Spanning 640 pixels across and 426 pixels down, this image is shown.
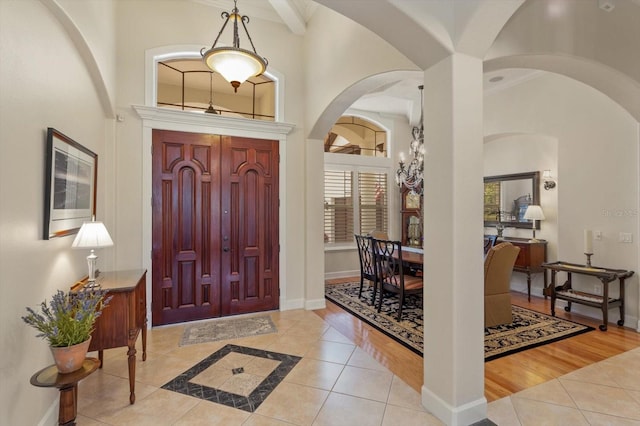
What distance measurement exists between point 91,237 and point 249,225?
2168mm

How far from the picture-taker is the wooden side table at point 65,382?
1671 millimetres

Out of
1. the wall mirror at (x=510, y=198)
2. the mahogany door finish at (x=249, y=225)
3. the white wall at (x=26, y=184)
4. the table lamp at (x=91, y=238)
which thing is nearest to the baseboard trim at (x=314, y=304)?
the mahogany door finish at (x=249, y=225)

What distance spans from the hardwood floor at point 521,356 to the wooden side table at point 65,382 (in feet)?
7.67

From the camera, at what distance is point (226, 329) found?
385 cm

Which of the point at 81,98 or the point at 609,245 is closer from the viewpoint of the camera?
the point at 81,98

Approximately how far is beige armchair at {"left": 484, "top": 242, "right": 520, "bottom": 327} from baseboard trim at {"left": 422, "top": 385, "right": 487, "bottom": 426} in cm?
186

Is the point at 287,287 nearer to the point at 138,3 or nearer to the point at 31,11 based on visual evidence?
the point at 31,11

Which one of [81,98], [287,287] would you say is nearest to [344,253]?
[287,287]

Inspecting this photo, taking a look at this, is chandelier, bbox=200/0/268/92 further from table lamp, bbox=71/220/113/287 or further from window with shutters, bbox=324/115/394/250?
window with shutters, bbox=324/115/394/250

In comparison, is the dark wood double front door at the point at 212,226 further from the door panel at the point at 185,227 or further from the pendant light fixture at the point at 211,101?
the pendant light fixture at the point at 211,101

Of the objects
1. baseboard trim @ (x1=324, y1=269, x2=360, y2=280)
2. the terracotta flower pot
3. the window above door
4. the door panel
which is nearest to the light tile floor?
the terracotta flower pot

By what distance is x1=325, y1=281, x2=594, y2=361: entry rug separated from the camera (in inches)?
133

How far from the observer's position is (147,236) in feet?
12.6

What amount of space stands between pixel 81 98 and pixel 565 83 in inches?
234
